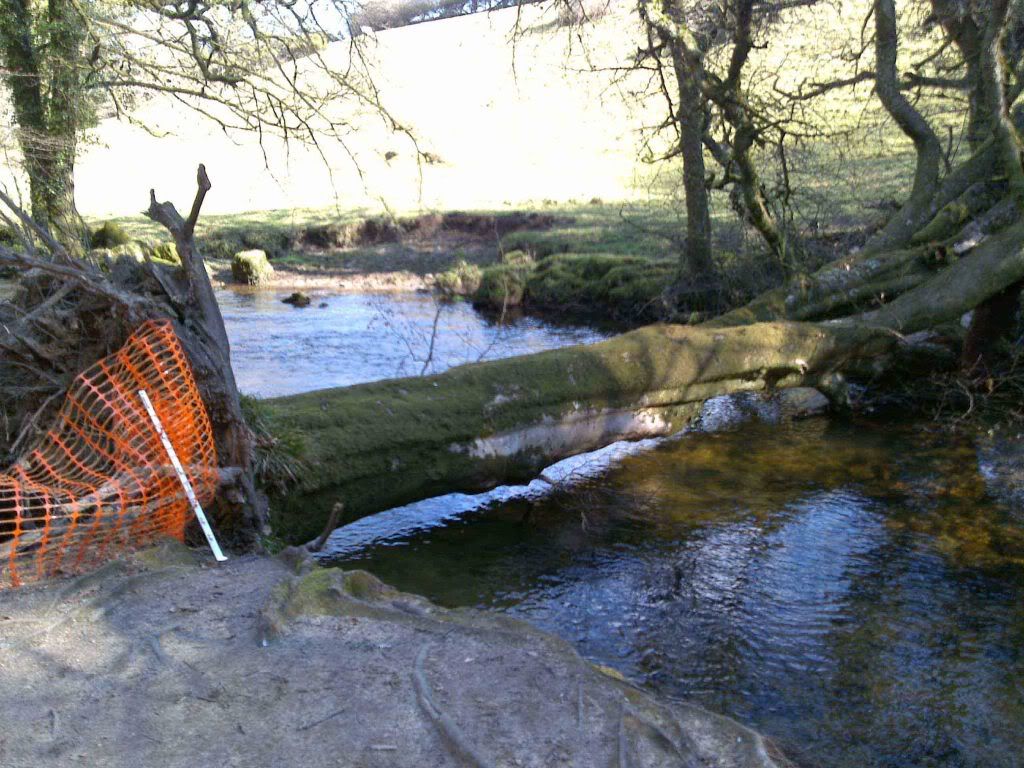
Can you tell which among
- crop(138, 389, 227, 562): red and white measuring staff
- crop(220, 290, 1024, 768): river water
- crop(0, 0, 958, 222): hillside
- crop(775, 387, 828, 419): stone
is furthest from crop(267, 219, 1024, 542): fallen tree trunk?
crop(0, 0, 958, 222): hillside

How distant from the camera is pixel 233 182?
3291 centimetres

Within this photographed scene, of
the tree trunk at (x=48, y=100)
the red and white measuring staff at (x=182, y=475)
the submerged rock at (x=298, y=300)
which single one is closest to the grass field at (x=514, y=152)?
the tree trunk at (x=48, y=100)

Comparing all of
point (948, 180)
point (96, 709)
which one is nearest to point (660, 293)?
point (948, 180)

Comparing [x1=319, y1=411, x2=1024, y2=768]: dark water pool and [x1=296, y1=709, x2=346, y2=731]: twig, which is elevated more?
[x1=296, y1=709, x2=346, y2=731]: twig

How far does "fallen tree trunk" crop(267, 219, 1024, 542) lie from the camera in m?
6.28

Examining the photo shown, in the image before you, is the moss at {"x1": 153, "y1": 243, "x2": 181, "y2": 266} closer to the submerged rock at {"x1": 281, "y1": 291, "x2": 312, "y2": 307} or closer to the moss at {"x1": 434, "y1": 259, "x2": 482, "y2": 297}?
the submerged rock at {"x1": 281, "y1": 291, "x2": 312, "y2": 307}

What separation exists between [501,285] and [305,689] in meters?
15.0

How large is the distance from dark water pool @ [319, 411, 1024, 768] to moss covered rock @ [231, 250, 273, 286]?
1512 centimetres

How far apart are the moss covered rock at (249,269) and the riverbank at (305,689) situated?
18621 millimetres

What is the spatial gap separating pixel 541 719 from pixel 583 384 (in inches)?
165

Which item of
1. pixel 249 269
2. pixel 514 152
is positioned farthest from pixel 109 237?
pixel 514 152

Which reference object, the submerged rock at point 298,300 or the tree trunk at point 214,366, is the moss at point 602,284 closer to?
the submerged rock at point 298,300

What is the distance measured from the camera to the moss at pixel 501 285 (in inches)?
715

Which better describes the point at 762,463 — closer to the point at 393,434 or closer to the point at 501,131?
the point at 393,434
